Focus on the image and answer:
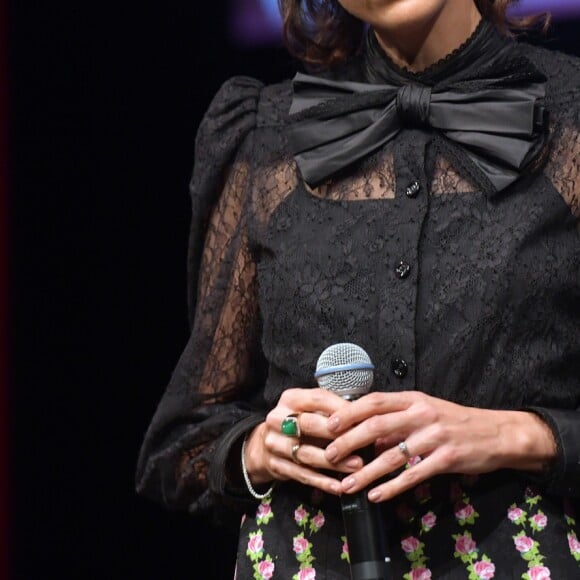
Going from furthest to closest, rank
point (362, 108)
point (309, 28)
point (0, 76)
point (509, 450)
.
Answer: point (0, 76), point (309, 28), point (362, 108), point (509, 450)

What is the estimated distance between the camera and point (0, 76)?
2.10m

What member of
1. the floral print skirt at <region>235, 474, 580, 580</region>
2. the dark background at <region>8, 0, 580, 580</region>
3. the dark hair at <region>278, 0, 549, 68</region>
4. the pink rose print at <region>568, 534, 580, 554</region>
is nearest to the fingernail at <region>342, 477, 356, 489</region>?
the floral print skirt at <region>235, 474, 580, 580</region>

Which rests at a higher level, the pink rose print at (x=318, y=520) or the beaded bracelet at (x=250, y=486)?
the beaded bracelet at (x=250, y=486)

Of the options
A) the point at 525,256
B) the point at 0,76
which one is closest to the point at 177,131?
the point at 0,76

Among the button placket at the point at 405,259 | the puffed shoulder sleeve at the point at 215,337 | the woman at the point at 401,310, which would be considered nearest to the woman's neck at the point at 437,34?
the woman at the point at 401,310

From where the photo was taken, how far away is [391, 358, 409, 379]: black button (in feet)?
4.56

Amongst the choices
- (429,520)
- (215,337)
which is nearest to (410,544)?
(429,520)

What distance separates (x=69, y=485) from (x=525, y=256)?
111cm

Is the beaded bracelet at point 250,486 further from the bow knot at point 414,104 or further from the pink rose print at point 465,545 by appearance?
the bow knot at point 414,104

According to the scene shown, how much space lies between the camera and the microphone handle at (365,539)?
115 cm

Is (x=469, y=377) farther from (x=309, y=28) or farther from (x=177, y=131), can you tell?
(x=177, y=131)

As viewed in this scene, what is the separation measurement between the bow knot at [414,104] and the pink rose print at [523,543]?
52 cm

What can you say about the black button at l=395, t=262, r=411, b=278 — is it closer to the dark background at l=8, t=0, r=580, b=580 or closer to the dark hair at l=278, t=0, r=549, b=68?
the dark hair at l=278, t=0, r=549, b=68

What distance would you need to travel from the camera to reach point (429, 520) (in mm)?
1392
